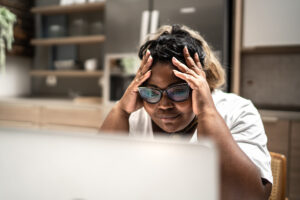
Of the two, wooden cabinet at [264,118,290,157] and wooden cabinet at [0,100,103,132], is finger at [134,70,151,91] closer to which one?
wooden cabinet at [264,118,290,157]

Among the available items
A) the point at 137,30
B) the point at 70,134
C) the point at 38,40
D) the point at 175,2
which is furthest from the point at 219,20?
the point at 38,40

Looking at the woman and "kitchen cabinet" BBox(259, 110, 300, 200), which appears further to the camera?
"kitchen cabinet" BBox(259, 110, 300, 200)

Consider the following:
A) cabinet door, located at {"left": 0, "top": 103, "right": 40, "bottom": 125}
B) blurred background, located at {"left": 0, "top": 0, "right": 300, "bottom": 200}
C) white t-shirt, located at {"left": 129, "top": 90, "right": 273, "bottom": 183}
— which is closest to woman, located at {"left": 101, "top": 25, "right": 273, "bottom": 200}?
white t-shirt, located at {"left": 129, "top": 90, "right": 273, "bottom": 183}

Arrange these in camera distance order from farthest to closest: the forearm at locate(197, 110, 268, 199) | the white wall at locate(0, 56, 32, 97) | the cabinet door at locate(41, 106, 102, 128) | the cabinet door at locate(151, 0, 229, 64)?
1. the white wall at locate(0, 56, 32, 97)
2. the cabinet door at locate(41, 106, 102, 128)
3. the cabinet door at locate(151, 0, 229, 64)
4. the forearm at locate(197, 110, 268, 199)

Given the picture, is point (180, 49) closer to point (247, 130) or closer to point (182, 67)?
point (182, 67)

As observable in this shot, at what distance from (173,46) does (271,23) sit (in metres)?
1.72

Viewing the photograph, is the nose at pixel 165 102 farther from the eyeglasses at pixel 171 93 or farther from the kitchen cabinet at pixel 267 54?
the kitchen cabinet at pixel 267 54

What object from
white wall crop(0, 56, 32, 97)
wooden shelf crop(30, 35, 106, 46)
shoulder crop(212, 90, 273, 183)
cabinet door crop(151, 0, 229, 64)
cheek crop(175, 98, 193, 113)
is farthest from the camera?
white wall crop(0, 56, 32, 97)

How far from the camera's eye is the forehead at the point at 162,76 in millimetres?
875

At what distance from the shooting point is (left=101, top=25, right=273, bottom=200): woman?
695mm

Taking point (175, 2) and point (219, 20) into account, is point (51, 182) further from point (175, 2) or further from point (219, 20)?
point (175, 2)

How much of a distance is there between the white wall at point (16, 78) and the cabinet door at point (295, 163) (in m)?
3.76

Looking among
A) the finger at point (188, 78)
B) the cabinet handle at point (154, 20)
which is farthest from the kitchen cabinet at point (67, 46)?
the finger at point (188, 78)

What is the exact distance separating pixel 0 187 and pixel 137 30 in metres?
2.51
